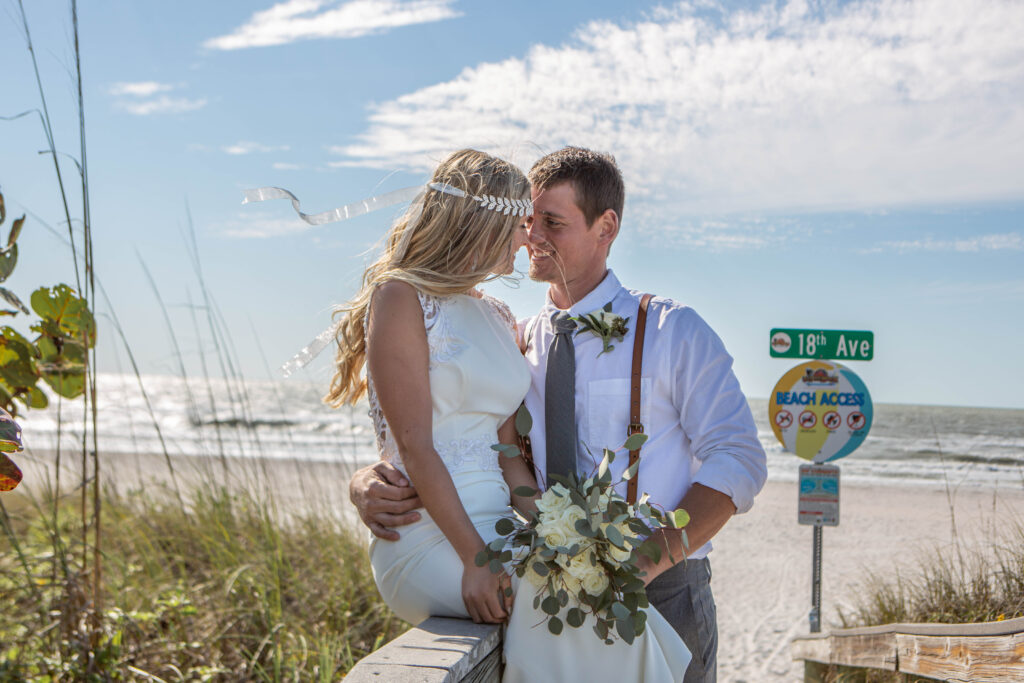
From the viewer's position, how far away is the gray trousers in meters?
2.40

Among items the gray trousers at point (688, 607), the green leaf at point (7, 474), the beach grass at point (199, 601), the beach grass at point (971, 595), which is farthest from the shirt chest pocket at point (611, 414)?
the beach grass at point (971, 595)

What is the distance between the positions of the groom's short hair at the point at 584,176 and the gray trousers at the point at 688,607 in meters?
1.14

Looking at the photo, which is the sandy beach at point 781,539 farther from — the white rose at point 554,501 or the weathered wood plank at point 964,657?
the white rose at point 554,501

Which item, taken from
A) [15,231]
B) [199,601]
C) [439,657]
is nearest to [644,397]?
[439,657]

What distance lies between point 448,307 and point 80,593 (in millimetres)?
2296

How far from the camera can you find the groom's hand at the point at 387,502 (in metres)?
1.96

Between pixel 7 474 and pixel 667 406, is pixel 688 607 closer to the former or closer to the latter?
pixel 667 406

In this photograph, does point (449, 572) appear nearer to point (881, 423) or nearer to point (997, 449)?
point (997, 449)

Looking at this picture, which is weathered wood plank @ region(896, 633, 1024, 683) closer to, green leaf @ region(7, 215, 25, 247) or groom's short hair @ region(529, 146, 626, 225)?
groom's short hair @ region(529, 146, 626, 225)

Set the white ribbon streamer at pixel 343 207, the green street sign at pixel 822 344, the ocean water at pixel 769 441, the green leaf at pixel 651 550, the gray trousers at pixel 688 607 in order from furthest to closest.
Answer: the ocean water at pixel 769 441, the green street sign at pixel 822 344, the gray trousers at pixel 688 607, the white ribbon streamer at pixel 343 207, the green leaf at pixel 651 550

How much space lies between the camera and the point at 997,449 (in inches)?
877

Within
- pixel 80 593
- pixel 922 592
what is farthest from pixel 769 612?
pixel 80 593

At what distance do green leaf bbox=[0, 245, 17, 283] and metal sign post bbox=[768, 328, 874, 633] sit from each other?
4277 mm

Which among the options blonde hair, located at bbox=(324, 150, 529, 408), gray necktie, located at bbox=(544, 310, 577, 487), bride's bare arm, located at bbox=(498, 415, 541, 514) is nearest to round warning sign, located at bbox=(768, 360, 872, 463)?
gray necktie, located at bbox=(544, 310, 577, 487)
